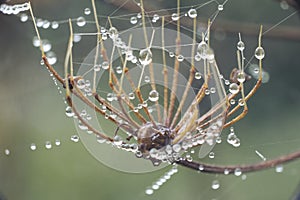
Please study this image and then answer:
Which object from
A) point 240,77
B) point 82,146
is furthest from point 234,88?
point 82,146

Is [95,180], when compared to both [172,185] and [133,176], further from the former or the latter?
[172,185]

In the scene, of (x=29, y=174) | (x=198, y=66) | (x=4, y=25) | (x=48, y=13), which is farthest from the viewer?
(x=29, y=174)

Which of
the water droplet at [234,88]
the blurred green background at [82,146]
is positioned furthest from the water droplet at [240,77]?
the blurred green background at [82,146]

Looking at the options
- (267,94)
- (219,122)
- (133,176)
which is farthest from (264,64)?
→ (219,122)

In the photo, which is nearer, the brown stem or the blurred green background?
the brown stem

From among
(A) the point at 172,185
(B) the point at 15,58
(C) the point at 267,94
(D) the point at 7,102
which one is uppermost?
(B) the point at 15,58

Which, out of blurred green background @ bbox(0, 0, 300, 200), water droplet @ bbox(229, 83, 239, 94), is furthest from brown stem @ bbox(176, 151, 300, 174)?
blurred green background @ bbox(0, 0, 300, 200)

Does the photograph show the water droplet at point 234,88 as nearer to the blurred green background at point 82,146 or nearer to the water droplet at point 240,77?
the water droplet at point 240,77

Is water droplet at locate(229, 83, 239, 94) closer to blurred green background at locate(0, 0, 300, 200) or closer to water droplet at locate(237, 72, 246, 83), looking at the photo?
water droplet at locate(237, 72, 246, 83)
